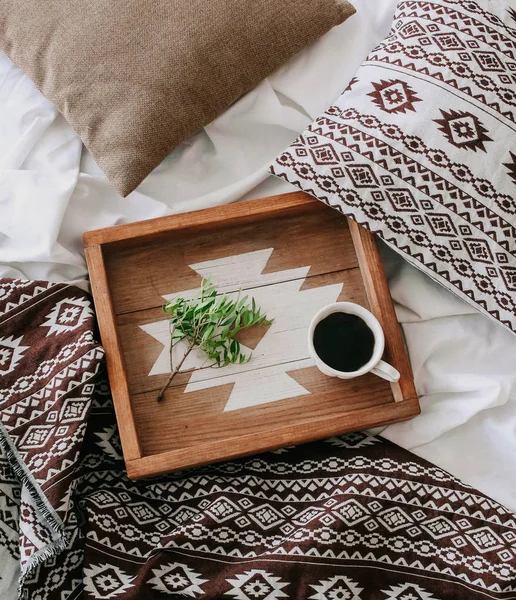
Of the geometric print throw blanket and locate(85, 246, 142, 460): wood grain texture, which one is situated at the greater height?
locate(85, 246, 142, 460): wood grain texture

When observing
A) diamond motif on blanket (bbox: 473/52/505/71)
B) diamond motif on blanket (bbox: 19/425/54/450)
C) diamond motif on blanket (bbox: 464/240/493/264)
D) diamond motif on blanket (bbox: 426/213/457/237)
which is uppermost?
diamond motif on blanket (bbox: 473/52/505/71)

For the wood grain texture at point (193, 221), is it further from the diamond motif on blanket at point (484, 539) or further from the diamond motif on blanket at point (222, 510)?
the diamond motif on blanket at point (484, 539)

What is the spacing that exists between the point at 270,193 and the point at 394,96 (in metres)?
0.23

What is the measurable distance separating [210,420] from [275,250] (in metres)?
0.27

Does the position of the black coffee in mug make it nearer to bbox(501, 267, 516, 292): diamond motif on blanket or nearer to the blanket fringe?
bbox(501, 267, 516, 292): diamond motif on blanket

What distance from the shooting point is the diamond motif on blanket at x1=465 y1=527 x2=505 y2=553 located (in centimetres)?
91

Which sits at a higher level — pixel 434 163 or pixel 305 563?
pixel 434 163

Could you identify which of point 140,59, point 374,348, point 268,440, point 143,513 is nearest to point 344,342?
point 374,348

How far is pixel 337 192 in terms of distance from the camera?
92 cm

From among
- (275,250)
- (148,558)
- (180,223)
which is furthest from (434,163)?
(148,558)

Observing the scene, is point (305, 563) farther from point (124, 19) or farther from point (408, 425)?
point (124, 19)

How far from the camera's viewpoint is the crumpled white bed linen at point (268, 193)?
3.15 ft

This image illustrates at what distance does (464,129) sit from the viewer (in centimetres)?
89

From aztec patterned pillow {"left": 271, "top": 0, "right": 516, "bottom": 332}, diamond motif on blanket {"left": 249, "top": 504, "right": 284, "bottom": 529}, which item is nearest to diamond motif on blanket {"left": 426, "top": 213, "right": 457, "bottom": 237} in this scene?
aztec patterned pillow {"left": 271, "top": 0, "right": 516, "bottom": 332}
